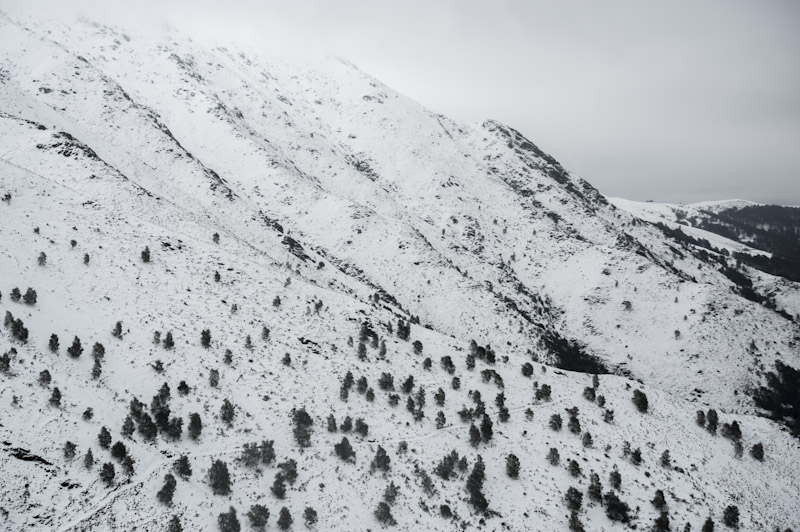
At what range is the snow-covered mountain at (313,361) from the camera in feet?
99.9

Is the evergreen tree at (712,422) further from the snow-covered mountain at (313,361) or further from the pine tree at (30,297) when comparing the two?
the pine tree at (30,297)

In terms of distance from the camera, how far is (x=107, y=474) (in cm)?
2659

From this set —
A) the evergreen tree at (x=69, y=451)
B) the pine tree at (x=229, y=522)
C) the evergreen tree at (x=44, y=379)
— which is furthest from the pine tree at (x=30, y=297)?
the pine tree at (x=229, y=522)

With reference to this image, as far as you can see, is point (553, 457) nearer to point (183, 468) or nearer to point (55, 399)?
point (183, 468)

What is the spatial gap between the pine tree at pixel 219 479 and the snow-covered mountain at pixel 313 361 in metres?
0.41

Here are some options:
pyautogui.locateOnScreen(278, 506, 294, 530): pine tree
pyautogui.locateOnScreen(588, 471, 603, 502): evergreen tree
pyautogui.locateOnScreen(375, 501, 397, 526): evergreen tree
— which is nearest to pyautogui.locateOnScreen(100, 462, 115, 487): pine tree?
pyautogui.locateOnScreen(278, 506, 294, 530): pine tree

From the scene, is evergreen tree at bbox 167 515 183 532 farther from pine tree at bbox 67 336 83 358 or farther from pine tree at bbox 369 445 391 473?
pine tree at bbox 67 336 83 358

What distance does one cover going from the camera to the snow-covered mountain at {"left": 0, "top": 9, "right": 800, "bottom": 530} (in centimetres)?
3044

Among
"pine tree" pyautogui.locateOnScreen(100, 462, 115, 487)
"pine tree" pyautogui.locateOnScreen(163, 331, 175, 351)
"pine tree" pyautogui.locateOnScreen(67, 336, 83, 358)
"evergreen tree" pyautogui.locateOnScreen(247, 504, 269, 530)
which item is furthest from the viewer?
"pine tree" pyautogui.locateOnScreen(163, 331, 175, 351)

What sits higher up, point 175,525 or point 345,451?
point 345,451

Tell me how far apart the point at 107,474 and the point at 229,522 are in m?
7.48

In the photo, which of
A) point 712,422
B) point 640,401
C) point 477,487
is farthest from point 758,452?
point 477,487

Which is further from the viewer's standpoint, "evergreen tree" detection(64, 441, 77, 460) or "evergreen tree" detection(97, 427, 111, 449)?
"evergreen tree" detection(97, 427, 111, 449)

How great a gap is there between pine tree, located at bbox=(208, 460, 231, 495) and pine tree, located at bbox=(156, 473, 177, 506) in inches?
89.8
